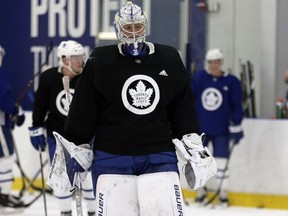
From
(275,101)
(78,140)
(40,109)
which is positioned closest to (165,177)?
(78,140)

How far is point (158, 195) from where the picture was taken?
9.78ft

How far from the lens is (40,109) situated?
502 cm

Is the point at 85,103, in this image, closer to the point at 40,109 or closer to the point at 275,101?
the point at 40,109

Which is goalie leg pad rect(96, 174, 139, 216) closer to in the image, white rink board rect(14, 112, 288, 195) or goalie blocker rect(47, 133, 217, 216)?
goalie blocker rect(47, 133, 217, 216)

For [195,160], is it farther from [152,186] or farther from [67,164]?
[67,164]

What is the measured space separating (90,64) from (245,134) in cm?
365

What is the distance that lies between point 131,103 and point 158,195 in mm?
379

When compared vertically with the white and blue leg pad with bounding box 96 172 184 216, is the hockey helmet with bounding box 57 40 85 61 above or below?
above

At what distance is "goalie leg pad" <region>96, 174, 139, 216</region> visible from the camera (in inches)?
117

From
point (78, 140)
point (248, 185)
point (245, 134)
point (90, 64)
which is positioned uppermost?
point (90, 64)

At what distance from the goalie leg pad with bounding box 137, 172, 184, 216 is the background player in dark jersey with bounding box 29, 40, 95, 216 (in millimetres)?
1973

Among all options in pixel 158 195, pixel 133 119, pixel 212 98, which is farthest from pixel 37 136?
pixel 158 195

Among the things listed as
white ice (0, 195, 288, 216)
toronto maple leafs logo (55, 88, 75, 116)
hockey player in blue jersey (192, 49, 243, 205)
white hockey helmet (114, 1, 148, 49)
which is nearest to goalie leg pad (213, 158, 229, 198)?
hockey player in blue jersey (192, 49, 243, 205)

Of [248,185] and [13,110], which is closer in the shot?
[13,110]
